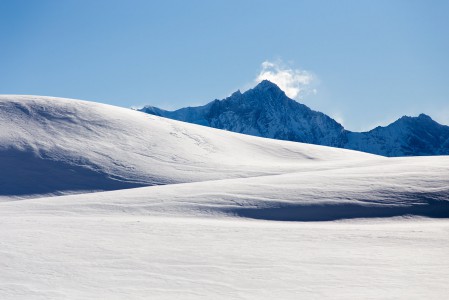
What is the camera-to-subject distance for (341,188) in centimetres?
2152

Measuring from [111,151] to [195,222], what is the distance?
18476 millimetres

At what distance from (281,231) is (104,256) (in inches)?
220

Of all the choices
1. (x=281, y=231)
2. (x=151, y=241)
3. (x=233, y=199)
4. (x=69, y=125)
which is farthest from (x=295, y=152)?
(x=151, y=241)

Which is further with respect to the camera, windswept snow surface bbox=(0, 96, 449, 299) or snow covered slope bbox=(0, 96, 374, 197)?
snow covered slope bbox=(0, 96, 374, 197)

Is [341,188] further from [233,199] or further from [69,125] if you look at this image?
[69,125]

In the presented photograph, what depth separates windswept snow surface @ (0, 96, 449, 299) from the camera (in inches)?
380

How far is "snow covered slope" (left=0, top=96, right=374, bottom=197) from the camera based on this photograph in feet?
94.5

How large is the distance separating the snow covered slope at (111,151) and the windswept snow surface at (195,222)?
0.46 feet

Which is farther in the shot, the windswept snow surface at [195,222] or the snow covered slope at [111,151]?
the snow covered slope at [111,151]

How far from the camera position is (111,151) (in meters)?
33.9

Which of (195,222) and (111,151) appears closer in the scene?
(195,222)

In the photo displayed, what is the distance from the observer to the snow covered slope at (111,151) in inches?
1134

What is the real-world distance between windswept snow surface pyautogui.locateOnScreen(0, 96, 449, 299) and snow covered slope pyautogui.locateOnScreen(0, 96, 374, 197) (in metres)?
0.14

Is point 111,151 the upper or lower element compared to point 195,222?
upper
